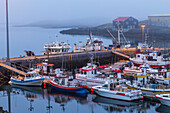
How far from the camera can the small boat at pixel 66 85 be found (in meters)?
22.5

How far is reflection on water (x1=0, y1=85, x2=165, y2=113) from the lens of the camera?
64.5 ft

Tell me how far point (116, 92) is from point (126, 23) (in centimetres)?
9640

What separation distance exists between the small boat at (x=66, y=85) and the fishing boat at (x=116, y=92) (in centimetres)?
102

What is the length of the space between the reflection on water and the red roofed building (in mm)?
91417

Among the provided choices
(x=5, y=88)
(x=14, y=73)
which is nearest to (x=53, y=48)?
(x=14, y=73)

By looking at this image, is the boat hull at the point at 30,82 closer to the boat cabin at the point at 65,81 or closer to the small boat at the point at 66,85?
the small boat at the point at 66,85

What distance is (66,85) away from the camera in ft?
75.4

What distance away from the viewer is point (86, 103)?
68.2ft

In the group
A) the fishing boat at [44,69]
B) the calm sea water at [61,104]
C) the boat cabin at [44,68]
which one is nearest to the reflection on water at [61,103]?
the calm sea water at [61,104]

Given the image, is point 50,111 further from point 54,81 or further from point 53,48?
point 53,48

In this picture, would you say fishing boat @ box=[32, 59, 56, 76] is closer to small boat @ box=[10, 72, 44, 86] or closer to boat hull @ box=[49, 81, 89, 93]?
small boat @ box=[10, 72, 44, 86]

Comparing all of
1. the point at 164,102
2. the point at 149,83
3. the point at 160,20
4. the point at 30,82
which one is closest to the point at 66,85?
the point at 30,82

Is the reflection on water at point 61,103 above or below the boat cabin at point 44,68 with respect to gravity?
below

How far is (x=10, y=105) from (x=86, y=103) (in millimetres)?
4590
